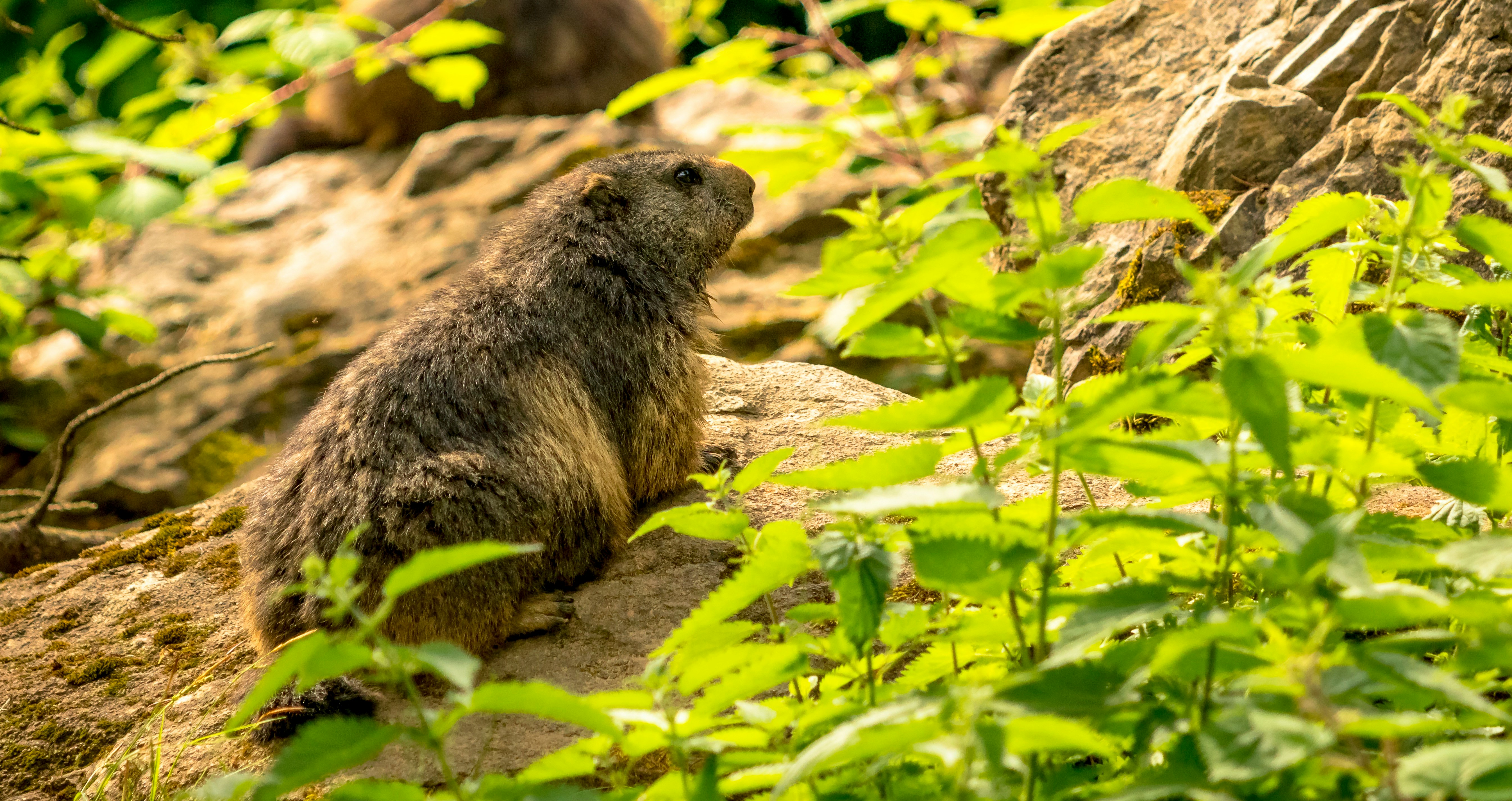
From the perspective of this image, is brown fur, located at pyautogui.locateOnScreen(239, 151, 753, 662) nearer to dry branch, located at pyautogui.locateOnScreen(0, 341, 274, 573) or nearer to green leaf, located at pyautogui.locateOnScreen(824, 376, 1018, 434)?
dry branch, located at pyautogui.locateOnScreen(0, 341, 274, 573)

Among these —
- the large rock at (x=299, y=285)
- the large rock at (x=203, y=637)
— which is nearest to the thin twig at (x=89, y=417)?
the large rock at (x=203, y=637)

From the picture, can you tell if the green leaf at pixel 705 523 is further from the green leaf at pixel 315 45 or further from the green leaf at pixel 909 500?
the green leaf at pixel 315 45

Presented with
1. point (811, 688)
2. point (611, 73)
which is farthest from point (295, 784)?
point (611, 73)

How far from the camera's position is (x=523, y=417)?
13.9 ft

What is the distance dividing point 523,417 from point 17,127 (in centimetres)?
251

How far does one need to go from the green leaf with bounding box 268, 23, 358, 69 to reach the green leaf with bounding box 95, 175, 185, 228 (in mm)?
920

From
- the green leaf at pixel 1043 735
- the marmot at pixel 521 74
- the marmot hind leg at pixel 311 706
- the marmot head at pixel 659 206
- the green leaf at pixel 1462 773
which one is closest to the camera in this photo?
the green leaf at pixel 1462 773

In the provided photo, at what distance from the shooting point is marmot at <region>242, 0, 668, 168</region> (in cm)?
1017

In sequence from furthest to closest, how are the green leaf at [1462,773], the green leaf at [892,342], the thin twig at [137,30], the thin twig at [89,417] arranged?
the thin twig at [89,417] → the thin twig at [137,30] → the green leaf at [892,342] → the green leaf at [1462,773]

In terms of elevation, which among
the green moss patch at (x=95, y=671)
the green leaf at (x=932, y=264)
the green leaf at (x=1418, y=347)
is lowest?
the green moss patch at (x=95, y=671)

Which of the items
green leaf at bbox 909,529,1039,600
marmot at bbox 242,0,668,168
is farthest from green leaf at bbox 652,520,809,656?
marmot at bbox 242,0,668,168

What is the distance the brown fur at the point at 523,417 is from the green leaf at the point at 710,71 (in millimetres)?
564

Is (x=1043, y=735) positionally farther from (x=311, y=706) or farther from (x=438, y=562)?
(x=311, y=706)

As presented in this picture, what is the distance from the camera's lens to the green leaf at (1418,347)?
1.85 meters
